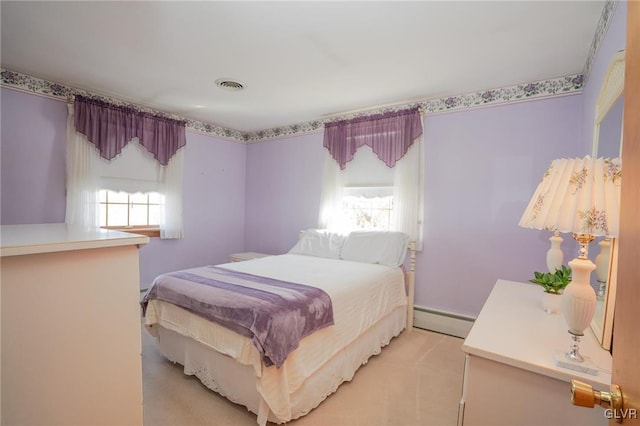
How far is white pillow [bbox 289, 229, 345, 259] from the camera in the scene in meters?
3.24

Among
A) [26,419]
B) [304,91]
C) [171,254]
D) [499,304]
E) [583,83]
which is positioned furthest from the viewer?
[171,254]

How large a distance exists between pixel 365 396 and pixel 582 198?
1742mm

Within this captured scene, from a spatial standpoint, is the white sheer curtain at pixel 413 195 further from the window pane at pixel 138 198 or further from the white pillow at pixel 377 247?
the window pane at pixel 138 198

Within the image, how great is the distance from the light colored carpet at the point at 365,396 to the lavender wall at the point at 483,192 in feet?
2.58

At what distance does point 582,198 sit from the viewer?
0.96 metres

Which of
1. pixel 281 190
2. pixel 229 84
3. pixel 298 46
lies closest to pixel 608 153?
pixel 298 46

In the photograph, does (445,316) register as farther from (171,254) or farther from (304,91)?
(171,254)

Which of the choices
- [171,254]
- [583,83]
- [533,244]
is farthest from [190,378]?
[583,83]

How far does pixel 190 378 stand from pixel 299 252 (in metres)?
1.65

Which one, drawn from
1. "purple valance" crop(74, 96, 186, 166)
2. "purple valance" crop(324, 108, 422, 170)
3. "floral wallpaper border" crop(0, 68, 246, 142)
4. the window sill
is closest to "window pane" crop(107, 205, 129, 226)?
the window sill

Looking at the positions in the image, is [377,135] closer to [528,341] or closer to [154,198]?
[528,341]

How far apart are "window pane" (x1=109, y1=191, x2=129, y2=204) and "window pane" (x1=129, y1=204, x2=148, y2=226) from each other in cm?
12

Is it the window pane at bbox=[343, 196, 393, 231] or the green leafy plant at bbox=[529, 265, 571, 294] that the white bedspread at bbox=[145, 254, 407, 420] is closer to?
the window pane at bbox=[343, 196, 393, 231]

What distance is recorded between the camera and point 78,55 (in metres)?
2.25
